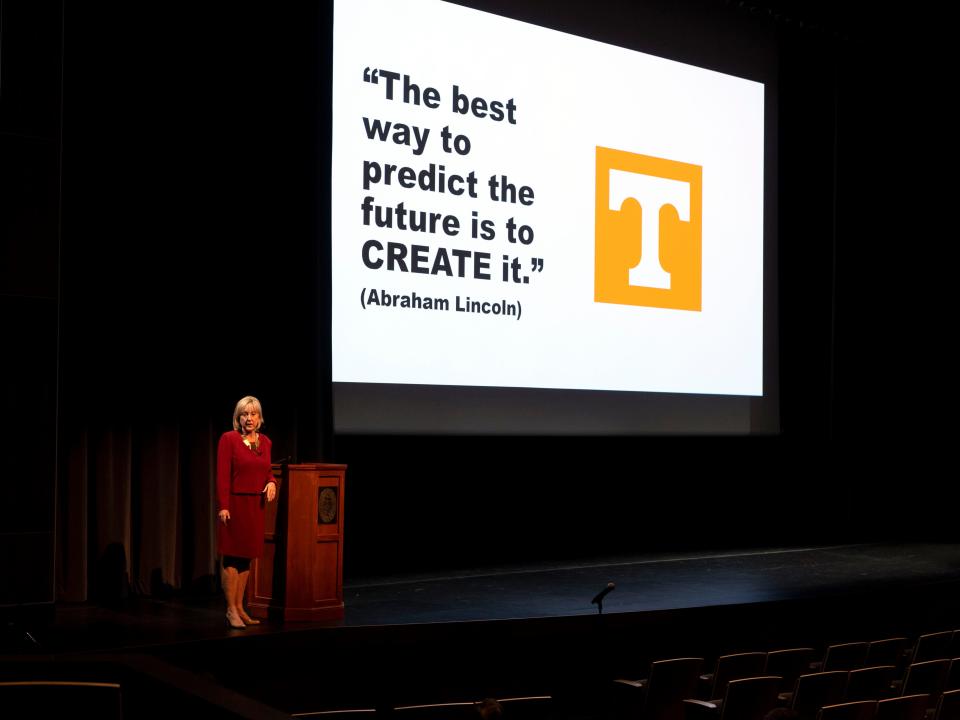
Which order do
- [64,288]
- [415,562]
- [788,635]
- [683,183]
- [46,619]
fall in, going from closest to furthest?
[46,619], [64,288], [788,635], [415,562], [683,183]

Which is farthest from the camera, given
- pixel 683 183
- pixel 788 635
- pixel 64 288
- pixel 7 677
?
pixel 683 183

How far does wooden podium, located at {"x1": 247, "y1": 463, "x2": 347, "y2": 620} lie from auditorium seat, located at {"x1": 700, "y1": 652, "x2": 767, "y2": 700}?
5.50ft

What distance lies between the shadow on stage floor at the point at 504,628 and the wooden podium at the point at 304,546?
0.63ft

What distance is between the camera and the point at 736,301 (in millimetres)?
8188

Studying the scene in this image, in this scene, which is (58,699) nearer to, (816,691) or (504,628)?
(816,691)

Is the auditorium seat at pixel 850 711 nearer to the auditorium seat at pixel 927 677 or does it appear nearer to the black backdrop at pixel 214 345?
the auditorium seat at pixel 927 677

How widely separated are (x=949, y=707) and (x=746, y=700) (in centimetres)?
59

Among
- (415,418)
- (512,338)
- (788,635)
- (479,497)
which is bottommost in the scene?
(788,635)

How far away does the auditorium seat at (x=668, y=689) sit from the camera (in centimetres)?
401

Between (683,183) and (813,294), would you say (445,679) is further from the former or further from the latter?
(813,294)

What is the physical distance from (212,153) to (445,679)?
117 inches

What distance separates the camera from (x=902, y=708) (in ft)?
11.0

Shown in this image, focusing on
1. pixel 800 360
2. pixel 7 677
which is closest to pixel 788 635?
pixel 800 360

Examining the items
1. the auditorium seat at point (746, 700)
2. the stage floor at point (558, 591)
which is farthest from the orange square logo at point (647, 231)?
the auditorium seat at point (746, 700)
